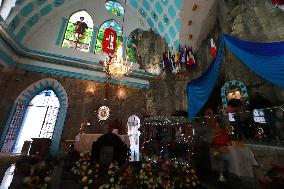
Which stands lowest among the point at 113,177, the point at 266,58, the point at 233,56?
the point at 113,177

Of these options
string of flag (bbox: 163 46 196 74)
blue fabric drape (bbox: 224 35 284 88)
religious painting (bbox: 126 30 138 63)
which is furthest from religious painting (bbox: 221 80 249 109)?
religious painting (bbox: 126 30 138 63)

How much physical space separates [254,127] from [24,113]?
36.0 ft

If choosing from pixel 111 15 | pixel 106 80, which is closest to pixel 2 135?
pixel 106 80

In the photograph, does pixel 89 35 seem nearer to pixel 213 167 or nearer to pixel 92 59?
pixel 92 59

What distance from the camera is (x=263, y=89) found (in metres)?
5.54

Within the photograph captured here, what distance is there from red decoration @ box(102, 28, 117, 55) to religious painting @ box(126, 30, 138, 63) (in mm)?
1188

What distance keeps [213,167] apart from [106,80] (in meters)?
8.01

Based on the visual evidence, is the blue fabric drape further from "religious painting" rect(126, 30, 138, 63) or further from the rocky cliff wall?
"religious painting" rect(126, 30, 138, 63)

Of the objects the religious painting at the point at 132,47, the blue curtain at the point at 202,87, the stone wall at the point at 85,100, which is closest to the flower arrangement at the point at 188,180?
the blue curtain at the point at 202,87

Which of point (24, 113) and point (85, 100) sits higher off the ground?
point (85, 100)

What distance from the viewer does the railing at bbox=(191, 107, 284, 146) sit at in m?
4.65

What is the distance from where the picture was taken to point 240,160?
3920 mm

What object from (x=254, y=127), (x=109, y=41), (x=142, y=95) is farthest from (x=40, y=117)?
(x=254, y=127)

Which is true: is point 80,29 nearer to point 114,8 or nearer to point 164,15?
point 114,8
